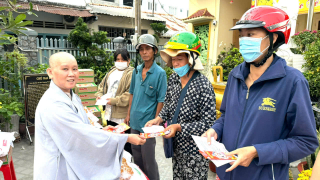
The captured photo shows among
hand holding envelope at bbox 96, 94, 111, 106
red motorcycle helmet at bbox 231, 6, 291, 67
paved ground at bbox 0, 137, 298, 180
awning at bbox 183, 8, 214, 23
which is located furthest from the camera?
awning at bbox 183, 8, 214, 23

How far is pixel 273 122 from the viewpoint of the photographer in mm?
1394

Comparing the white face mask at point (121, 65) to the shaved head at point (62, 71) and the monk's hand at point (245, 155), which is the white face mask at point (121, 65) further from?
the monk's hand at point (245, 155)

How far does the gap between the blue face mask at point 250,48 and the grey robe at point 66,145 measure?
1.24 metres

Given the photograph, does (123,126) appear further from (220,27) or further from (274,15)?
(220,27)

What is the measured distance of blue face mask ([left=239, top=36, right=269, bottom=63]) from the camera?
1.51 meters

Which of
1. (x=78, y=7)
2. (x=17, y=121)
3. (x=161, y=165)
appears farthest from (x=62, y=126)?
(x=78, y=7)

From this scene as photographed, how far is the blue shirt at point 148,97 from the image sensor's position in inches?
120

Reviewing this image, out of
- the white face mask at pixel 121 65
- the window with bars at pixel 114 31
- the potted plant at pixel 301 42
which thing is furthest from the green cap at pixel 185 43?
the window with bars at pixel 114 31

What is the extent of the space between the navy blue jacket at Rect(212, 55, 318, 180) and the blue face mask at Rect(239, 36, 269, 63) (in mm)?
126

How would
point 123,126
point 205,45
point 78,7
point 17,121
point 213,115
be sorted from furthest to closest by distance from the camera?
1. point 78,7
2. point 205,45
3. point 17,121
4. point 123,126
5. point 213,115

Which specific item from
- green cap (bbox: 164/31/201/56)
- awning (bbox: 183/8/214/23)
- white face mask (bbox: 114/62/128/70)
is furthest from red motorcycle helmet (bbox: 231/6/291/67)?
awning (bbox: 183/8/214/23)

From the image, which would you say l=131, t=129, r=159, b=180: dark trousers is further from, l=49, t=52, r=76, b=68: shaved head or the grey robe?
l=49, t=52, r=76, b=68: shaved head

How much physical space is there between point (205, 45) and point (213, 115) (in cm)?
927

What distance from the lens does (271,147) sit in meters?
1.34
